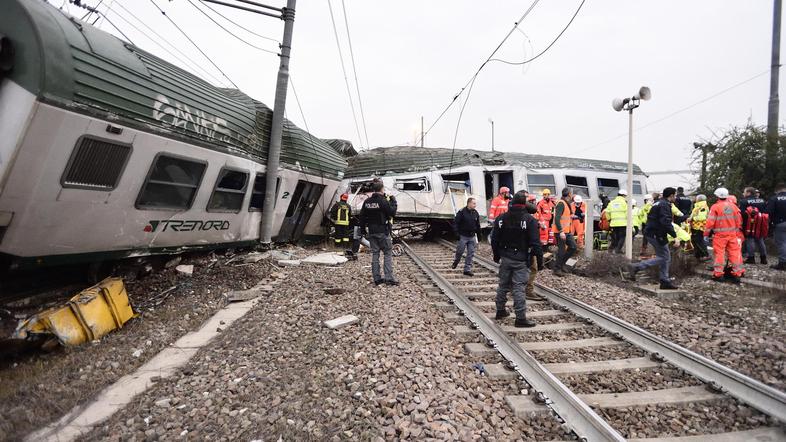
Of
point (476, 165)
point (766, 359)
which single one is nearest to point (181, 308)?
point (766, 359)

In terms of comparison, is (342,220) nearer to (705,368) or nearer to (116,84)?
(116,84)

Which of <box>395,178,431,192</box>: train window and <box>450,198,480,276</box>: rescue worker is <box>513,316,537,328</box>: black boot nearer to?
<box>450,198,480,276</box>: rescue worker

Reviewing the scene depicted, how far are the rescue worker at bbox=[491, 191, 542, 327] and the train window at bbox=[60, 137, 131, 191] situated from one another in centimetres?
495

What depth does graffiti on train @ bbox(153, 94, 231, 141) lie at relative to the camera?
17.6 feet

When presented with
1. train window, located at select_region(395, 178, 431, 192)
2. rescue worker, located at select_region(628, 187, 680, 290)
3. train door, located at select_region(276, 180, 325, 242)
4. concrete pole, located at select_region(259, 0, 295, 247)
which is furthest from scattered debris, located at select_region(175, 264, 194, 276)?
rescue worker, located at select_region(628, 187, 680, 290)

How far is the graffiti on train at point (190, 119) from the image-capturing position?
5.35 meters

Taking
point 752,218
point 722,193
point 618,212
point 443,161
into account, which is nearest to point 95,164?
point 722,193

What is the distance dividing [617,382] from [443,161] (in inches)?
419

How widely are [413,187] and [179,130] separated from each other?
8.19 m

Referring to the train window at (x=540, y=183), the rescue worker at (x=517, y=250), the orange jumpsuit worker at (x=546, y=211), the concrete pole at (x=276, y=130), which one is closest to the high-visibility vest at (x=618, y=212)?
the orange jumpsuit worker at (x=546, y=211)

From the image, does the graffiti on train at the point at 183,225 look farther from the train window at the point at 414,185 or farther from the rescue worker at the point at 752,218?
the rescue worker at the point at 752,218

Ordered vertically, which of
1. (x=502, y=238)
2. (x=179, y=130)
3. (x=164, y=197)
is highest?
(x=179, y=130)

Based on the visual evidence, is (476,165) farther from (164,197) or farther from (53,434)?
(53,434)

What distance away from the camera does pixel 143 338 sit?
4.34 meters
